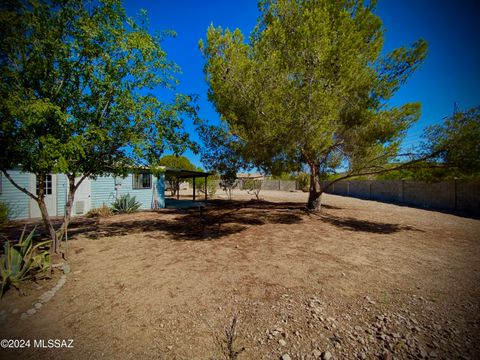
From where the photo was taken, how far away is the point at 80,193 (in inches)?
472

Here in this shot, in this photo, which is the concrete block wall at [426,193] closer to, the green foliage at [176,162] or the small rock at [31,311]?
the small rock at [31,311]

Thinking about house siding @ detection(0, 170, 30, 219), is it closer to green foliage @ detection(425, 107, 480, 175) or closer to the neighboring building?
the neighboring building

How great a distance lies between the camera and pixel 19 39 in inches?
171

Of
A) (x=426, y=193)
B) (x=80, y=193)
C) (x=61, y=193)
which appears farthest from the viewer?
(x=426, y=193)

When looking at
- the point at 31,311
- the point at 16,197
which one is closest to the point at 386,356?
the point at 31,311

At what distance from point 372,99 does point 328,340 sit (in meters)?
8.98

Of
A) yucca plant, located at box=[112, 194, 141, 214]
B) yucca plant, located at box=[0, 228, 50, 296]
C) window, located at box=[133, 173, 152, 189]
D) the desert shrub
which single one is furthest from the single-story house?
yucca plant, located at box=[0, 228, 50, 296]

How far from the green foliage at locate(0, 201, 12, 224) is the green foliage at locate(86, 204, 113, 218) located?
299 cm

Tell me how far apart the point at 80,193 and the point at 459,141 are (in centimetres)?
1659

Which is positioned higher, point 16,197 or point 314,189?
point 314,189

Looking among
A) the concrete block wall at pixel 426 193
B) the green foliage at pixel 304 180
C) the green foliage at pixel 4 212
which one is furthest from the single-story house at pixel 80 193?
the green foliage at pixel 304 180

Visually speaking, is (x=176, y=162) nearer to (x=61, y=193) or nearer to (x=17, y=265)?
(x=61, y=193)

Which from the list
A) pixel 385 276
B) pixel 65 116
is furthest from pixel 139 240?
pixel 385 276

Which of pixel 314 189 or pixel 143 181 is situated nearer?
pixel 314 189
